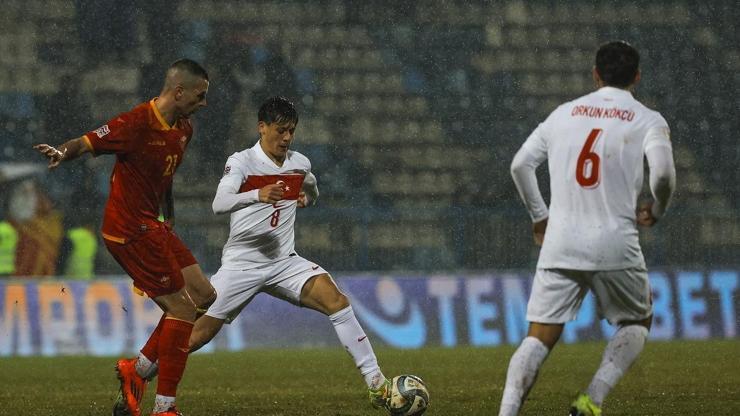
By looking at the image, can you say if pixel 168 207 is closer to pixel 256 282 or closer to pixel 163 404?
pixel 256 282

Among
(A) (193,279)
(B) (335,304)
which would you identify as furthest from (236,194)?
(B) (335,304)

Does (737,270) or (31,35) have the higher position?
(31,35)

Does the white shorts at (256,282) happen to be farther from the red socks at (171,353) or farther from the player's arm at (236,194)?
the red socks at (171,353)

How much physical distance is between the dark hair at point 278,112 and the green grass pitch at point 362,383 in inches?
59.5

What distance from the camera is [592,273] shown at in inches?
189

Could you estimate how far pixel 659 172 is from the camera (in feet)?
15.4

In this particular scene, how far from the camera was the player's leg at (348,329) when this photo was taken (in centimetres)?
635

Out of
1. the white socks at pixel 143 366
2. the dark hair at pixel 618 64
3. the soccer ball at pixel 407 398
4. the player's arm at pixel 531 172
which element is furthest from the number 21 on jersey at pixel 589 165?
the white socks at pixel 143 366

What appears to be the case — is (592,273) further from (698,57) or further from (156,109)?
(698,57)

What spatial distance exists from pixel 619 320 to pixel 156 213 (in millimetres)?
2287

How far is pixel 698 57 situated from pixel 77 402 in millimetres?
11422

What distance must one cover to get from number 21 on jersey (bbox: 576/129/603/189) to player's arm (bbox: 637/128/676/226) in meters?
0.18

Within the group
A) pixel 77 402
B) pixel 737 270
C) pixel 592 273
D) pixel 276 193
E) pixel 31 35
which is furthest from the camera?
pixel 31 35

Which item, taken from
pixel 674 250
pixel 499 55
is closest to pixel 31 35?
pixel 499 55
